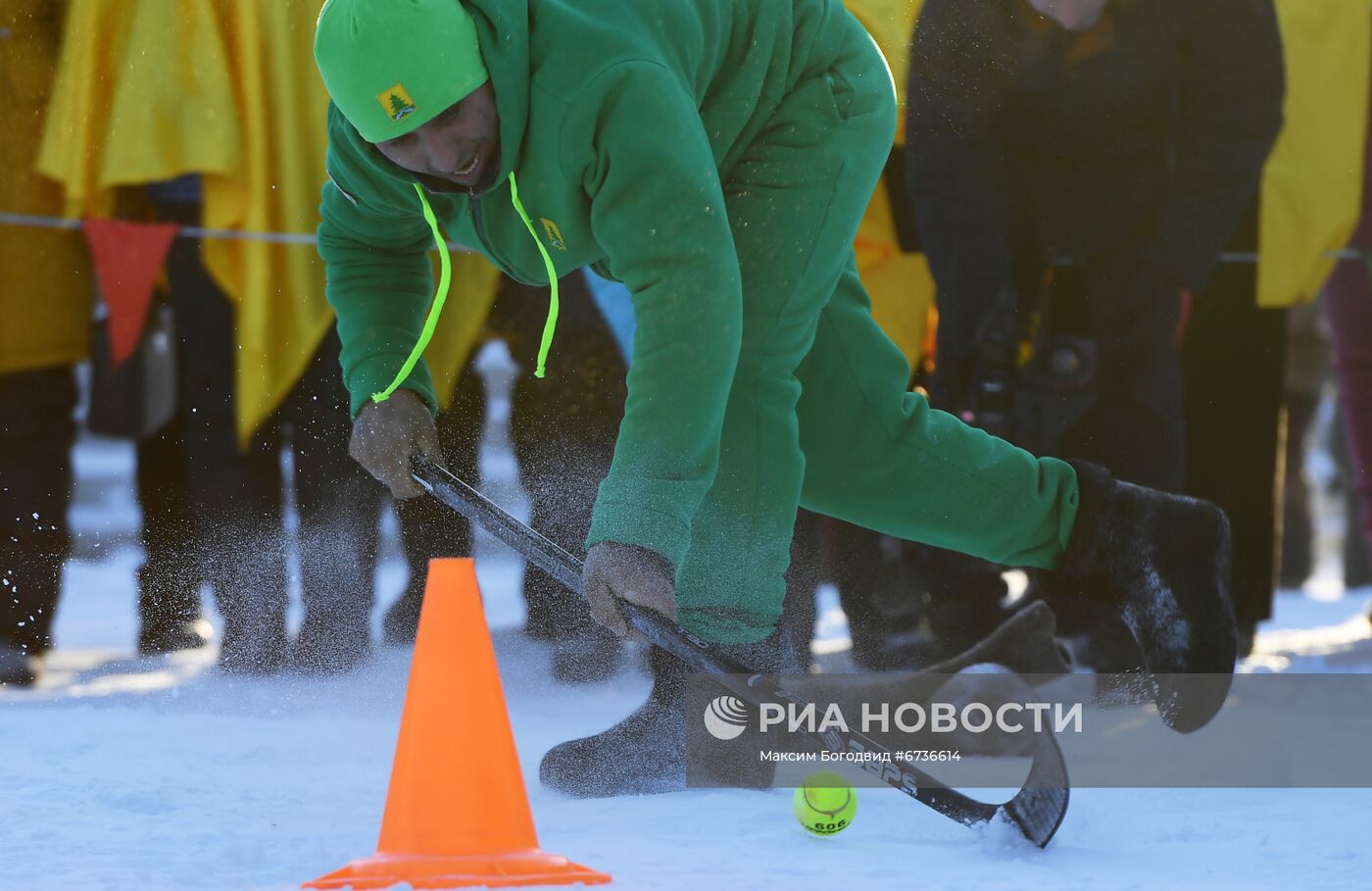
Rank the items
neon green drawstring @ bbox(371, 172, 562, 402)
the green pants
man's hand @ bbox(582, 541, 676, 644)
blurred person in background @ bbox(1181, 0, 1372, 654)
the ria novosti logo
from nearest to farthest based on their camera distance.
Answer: man's hand @ bbox(582, 541, 676, 644), neon green drawstring @ bbox(371, 172, 562, 402), the green pants, the ria novosti logo, blurred person in background @ bbox(1181, 0, 1372, 654)

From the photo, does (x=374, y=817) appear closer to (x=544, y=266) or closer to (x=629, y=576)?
(x=629, y=576)

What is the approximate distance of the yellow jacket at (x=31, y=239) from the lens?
12.0ft

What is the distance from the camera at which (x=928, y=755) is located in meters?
2.87

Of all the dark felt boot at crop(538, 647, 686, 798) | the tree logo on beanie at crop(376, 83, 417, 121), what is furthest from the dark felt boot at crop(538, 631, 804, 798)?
the tree logo on beanie at crop(376, 83, 417, 121)

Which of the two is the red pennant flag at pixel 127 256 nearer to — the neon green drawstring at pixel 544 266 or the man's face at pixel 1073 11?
the neon green drawstring at pixel 544 266

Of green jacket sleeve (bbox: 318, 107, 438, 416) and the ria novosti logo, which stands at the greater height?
green jacket sleeve (bbox: 318, 107, 438, 416)

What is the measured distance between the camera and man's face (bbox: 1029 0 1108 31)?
11.3 ft

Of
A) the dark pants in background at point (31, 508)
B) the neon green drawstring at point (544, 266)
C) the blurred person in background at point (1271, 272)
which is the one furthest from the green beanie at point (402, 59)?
the blurred person in background at point (1271, 272)

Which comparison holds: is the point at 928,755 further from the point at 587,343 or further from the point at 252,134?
the point at 252,134

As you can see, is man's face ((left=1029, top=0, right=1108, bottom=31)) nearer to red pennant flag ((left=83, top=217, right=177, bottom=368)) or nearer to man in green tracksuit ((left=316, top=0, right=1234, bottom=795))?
man in green tracksuit ((left=316, top=0, right=1234, bottom=795))

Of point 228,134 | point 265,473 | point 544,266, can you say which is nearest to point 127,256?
point 228,134

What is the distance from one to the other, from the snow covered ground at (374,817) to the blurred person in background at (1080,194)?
102 centimetres

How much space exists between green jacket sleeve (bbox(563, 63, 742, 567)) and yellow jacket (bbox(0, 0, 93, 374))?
81.0 inches

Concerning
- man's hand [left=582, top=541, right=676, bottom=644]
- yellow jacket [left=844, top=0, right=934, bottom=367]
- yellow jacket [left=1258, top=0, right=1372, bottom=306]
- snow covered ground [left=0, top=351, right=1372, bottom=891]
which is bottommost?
snow covered ground [left=0, top=351, right=1372, bottom=891]
